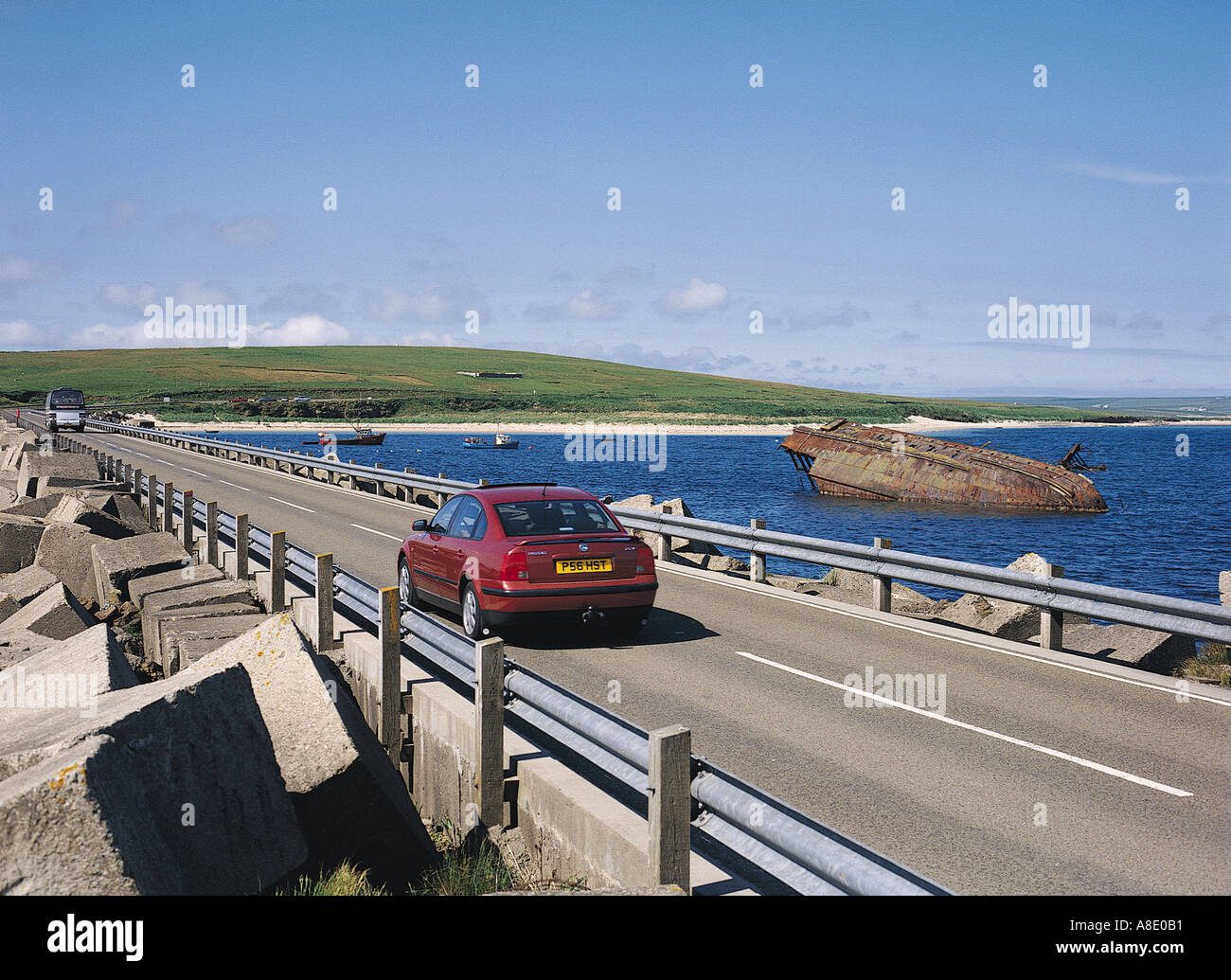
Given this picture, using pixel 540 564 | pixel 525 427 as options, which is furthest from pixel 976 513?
pixel 525 427

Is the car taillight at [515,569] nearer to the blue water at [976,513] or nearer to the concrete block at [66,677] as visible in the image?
the concrete block at [66,677]

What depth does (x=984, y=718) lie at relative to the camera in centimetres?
880

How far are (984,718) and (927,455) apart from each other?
47.6 metres

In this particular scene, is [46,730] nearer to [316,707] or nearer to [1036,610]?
[316,707]

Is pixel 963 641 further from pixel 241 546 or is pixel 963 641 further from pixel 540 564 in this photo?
pixel 241 546

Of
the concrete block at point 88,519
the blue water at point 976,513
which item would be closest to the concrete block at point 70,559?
the concrete block at point 88,519

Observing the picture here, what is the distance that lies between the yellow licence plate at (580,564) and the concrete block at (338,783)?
14.4ft

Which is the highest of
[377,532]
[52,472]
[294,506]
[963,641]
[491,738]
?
[52,472]

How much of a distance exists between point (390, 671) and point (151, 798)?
3.53 meters

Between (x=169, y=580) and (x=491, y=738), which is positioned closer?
(x=491, y=738)

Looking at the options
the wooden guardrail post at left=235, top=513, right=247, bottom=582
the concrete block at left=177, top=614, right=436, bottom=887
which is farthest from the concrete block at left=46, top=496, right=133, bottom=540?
the concrete block at left=177, top=614, right=436, bottom=887

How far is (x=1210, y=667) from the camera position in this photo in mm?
11438

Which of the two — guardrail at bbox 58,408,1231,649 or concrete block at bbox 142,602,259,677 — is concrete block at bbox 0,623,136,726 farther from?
guardrail at bbox 58,408,1231,649
